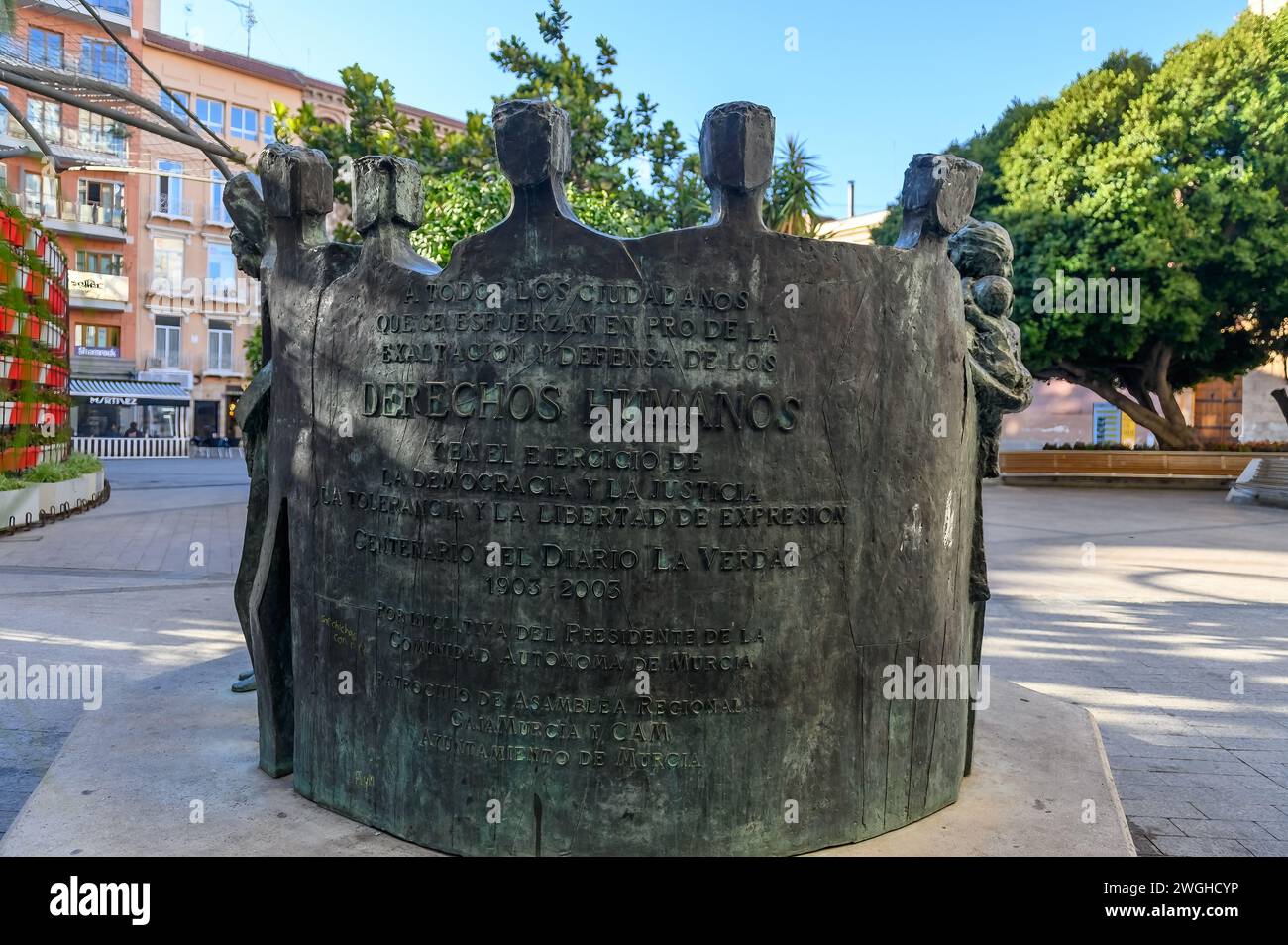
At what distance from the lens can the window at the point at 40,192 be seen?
110 ft

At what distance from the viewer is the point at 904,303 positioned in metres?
3.56

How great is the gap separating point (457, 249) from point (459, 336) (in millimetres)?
321

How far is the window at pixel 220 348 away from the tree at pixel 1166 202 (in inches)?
1233

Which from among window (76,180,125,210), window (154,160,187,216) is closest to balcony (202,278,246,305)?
window (154,160,187,216)

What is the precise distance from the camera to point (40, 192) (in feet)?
112

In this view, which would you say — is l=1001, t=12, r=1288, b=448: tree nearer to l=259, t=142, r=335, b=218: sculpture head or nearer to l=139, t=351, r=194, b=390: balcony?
l=259, t=142, r=335, b=218: sculpture head

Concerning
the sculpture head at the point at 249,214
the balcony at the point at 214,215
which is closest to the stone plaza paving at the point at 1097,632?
the sculpture head at the point at 249,214

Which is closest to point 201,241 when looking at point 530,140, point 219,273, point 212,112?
point 219,273

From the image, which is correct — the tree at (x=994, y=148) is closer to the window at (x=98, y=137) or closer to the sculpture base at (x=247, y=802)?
the sculpture base at (x=247, y=802)

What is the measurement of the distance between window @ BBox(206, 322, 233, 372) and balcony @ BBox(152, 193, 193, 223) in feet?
14.7

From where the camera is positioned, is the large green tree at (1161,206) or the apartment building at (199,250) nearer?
the large green tree at (1161,206)

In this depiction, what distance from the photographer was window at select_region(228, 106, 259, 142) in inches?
1560
